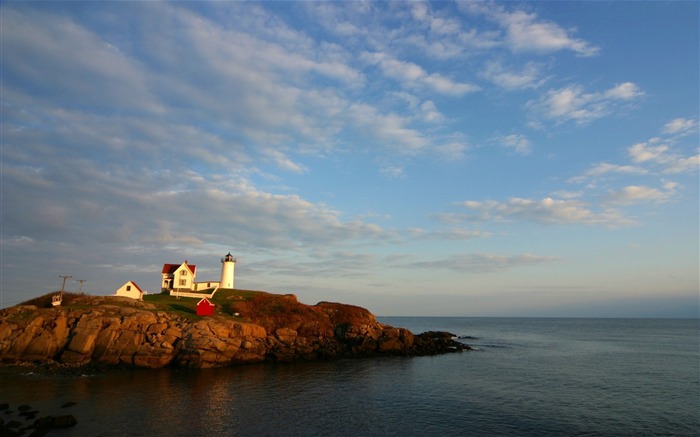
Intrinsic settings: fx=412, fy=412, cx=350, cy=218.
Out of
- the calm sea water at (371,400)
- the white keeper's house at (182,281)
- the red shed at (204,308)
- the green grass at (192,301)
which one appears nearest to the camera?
the calm sea water at (371,400)

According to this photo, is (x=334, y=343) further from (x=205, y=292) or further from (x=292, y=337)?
(x=205, y=292)

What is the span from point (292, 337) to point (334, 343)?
756 cm

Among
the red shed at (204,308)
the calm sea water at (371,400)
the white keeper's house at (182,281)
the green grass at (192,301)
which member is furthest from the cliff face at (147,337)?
the white keeper's house at (182,281)

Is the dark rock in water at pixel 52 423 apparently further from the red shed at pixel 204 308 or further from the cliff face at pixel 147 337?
the red shed at pixel 204 308

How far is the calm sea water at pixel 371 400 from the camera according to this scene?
30156 millimetres

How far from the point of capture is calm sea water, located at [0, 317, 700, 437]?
98.9 feet

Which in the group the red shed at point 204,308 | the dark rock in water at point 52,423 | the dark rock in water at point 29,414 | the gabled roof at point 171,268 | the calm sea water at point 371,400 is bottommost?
the calm sea water at point 371,400

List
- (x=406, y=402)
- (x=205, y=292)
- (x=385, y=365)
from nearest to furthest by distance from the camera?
(x=406, y=402) → (x=385, y=365) → (x=205, y=292)

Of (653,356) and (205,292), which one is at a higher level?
(205,292)

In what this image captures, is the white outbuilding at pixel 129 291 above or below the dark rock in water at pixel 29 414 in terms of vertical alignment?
above

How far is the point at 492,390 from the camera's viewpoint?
43469 millimetres

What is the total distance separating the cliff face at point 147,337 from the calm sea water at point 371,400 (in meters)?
3.89

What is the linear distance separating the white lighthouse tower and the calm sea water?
3680cm

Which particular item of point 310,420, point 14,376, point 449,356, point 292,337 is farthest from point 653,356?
point 14,376
